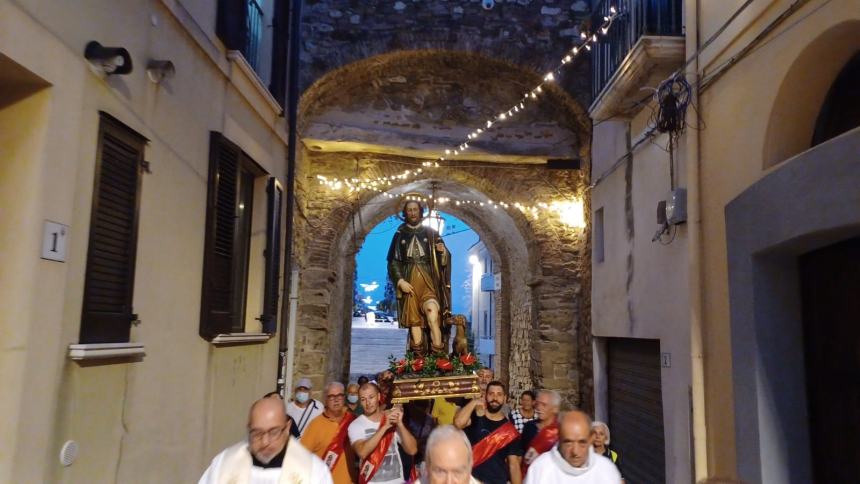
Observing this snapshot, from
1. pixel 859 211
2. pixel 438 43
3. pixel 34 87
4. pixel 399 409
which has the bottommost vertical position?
pixel 399 409

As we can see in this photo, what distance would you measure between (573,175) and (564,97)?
4.34ft

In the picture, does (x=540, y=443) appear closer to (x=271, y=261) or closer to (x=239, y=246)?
(x=239, y=246)

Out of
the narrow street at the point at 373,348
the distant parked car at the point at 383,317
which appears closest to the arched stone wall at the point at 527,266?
the narrow street at the point at 373,348

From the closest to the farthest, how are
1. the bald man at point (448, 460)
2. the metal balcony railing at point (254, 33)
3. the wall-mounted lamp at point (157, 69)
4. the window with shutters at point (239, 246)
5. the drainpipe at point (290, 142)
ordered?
the bald man at point (448, 460) < the wall-mounted lamp at point (157, 69) < the window with shutters at point (239, 246) < the metal balcony railing at point (254, 33) < the drainpipe at point (290, 142)

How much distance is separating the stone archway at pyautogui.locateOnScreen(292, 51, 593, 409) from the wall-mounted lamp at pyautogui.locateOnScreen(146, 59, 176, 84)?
195 inches

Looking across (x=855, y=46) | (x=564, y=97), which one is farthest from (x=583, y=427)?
(x=564, y=97)

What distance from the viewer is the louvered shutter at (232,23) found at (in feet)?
18.0

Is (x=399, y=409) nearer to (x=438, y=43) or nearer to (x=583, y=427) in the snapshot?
(x=583, y=427)

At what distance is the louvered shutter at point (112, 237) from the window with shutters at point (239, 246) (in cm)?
115

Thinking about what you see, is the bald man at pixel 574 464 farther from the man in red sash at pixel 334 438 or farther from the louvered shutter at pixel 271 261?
the louvered shutter at pixel 271 261

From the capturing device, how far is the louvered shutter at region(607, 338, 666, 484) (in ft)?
19.7

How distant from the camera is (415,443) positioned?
4.47m

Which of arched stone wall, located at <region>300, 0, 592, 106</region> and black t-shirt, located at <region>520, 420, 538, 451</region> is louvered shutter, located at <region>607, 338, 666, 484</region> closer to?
black t-shirt, located at <region>520, 420, 538, 451</region>

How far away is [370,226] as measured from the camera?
13.2 m
